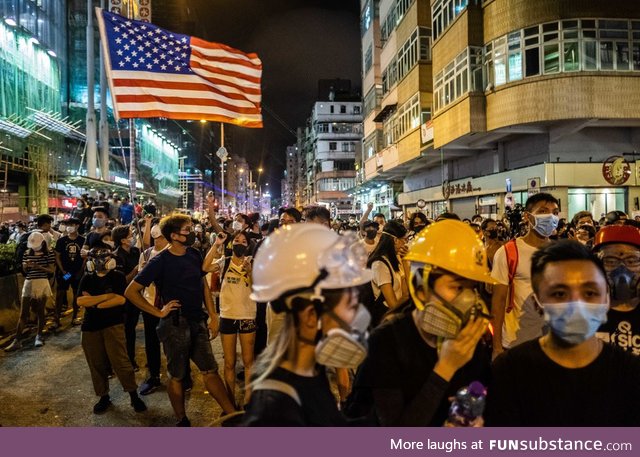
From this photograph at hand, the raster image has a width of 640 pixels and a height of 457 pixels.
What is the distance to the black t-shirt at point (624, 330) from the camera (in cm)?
281

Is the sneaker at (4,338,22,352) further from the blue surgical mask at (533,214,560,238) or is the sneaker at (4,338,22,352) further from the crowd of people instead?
the blue surgical mask at (533,214,560,238)

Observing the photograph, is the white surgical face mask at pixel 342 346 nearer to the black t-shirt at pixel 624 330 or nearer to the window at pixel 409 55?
the black t-shirt at pixel 624 330

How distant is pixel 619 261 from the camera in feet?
10.3

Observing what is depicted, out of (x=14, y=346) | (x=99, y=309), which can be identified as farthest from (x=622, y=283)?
(x=14, y=346)

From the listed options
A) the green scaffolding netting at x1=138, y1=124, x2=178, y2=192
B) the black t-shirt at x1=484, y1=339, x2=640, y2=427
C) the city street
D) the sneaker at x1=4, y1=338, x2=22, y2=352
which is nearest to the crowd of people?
the black t-shirt at x1=484, y1=339, x2=640, y2=427

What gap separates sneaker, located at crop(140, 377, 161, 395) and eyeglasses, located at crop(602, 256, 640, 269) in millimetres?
5277

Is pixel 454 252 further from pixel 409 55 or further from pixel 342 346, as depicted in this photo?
pixel 409 55

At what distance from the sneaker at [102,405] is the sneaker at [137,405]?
11.8 inches

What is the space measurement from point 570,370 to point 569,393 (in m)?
0.09

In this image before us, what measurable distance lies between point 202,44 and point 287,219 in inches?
211

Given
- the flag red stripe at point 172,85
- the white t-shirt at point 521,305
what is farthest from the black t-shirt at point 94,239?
the white t-shirt at point 521,305

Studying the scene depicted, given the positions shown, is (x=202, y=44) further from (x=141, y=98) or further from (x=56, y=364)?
(x=56, y=364)

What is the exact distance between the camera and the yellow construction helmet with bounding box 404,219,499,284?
2.29 metres

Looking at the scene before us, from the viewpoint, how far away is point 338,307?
1.79 m
